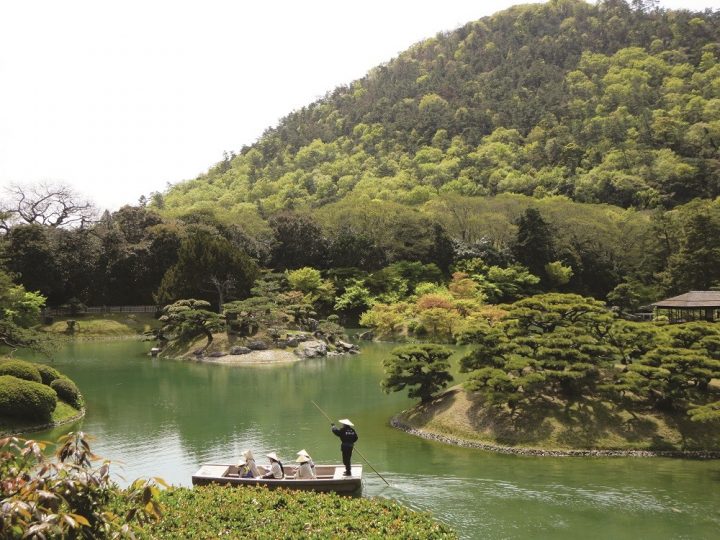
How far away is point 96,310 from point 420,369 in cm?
3839

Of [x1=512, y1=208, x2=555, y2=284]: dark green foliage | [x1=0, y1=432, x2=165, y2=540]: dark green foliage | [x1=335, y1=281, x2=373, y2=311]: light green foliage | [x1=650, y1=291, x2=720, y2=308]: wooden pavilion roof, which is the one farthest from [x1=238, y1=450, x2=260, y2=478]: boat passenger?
[x1=512, y1=208, x2=555, y2=284]: dark green foliage

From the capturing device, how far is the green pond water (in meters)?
11.7

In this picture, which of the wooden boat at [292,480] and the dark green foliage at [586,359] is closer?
the wooden boat at [292,480]

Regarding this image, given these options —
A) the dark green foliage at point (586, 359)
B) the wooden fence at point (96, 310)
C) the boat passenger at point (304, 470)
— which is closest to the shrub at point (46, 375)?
the boat passenger at point (304, 470)

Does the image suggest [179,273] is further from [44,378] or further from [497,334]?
[497,334]

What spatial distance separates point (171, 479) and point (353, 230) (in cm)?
4367

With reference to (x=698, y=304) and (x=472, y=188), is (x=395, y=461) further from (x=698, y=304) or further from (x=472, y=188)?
(x=472, y=188)

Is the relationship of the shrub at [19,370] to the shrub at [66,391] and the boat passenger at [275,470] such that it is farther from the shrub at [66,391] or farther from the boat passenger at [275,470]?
the boat passenger at [275,470]

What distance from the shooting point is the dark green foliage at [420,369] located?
19.2 m

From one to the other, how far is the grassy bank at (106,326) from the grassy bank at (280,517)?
37.5 meters

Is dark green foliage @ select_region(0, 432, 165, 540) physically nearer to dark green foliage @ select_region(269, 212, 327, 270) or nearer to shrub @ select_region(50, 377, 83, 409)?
shrub @ select_region(50, 377, 83, 409)

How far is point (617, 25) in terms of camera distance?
104m

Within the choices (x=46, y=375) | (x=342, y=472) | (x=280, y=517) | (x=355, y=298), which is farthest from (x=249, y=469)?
(x=355, y=298)

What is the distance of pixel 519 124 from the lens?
285ft
